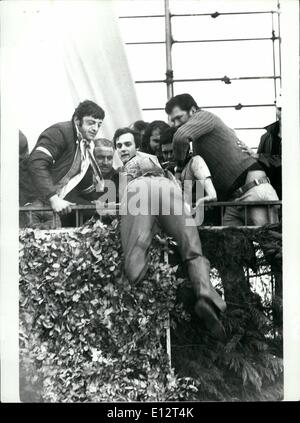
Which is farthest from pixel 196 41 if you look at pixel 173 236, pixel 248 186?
pixel 173 236

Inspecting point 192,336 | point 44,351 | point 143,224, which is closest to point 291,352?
point 192,336

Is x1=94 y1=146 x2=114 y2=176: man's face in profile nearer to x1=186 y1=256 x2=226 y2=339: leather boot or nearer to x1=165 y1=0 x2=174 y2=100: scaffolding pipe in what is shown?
x1=165 y1=0 x2=174 y2=100: scaffolding pipe

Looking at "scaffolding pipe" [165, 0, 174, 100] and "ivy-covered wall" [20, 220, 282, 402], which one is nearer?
"ivy-covered wall" [20, 220, 282, 402]

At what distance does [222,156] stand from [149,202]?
536 millimetres

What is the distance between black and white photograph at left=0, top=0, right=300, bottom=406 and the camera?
4945mm

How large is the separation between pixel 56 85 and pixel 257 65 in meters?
1.24

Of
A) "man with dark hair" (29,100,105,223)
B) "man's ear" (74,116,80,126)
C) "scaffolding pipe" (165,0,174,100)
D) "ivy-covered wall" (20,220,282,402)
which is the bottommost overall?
"ivy-covered wall" (20,220,282,402)

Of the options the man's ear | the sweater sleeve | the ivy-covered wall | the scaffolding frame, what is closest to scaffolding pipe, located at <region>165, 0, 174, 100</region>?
the scaffolding frame

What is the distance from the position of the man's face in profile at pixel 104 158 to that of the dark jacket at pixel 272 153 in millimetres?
910

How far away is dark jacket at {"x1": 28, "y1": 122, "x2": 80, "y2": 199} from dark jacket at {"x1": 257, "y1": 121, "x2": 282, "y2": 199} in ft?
3.76

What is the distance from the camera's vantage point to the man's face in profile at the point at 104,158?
5.08 meters

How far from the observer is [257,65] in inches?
200

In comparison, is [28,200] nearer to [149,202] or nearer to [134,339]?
[149,202]

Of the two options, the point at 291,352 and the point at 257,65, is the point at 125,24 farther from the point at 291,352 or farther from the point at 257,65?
the point at 291,352
